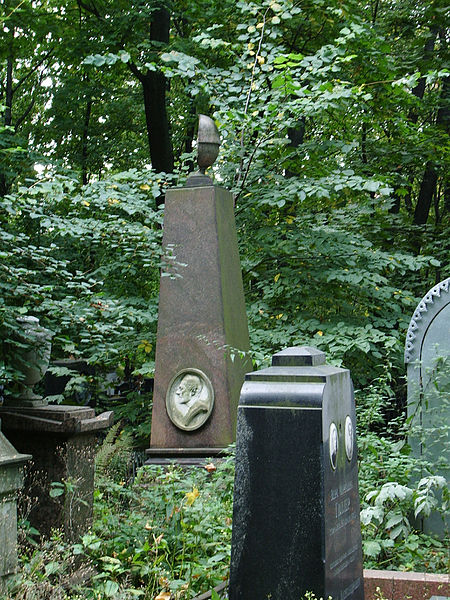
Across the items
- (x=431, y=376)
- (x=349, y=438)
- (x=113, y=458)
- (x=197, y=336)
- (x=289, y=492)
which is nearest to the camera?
(x=289, y=492)

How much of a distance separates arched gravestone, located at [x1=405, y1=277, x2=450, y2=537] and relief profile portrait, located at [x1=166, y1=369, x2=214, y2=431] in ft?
6.52

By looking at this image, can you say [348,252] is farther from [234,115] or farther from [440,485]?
[440,485]

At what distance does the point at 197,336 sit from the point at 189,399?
61 centimetres

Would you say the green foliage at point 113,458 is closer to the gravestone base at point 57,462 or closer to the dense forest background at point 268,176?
the dense forest background at point 268,176

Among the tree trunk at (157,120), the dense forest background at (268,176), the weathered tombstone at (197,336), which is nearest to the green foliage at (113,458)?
the weathered tombstone at (197,336)

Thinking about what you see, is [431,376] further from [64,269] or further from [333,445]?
[64,269]

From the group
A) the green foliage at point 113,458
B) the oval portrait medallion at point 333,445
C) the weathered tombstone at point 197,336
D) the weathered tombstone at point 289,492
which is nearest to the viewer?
the weathered tombstone at point 289,492

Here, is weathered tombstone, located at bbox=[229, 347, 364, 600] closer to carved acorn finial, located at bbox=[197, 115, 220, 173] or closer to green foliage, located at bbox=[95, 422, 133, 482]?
green foliage, located at bbox=[95, 422, 133, 482]

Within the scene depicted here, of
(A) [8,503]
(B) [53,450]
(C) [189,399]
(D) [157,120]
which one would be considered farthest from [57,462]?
(D) [157,120]

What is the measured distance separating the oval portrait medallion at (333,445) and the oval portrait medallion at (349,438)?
0.23m

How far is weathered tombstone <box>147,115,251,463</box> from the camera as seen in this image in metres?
7.01

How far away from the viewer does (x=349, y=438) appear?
Answer: 12.7 feet

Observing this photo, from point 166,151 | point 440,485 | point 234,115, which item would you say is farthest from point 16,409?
point 166,151

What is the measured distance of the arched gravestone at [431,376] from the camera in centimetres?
571
